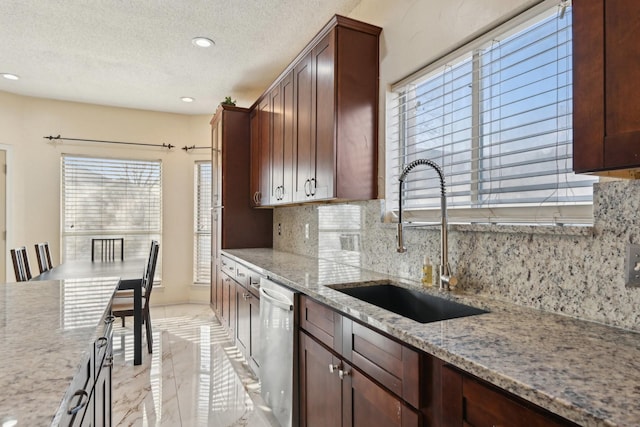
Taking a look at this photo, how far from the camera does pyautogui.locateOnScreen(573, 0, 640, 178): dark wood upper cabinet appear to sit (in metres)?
0.78

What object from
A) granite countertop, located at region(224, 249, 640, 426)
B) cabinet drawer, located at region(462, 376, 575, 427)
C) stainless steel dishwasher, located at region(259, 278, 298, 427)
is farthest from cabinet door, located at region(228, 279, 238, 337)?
cabinet drawer, located at region(462, 376, 575, 427)

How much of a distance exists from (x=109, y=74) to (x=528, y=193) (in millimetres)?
4025

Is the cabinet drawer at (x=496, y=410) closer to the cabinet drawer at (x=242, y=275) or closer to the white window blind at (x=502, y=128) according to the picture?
the white window blind at (x=502, y=128)

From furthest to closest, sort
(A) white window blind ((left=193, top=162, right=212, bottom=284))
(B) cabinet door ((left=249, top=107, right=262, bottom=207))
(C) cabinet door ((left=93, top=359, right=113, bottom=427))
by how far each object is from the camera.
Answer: (A) white window blind ((left=193, top=162, right=212, bottom=284)), (B) cabinet door ((left=249, top=107, right=262, bottom=207)), (C) cabinet door ((left=93, top=359, right=113, bottom=427))

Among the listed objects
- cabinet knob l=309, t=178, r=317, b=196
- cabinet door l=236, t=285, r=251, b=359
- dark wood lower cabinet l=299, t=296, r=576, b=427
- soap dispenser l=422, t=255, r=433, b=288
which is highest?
cabinet knob l=309, t=178, r=317, b=196

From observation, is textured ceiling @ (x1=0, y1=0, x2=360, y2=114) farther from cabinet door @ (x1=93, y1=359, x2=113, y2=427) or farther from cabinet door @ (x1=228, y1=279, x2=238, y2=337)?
cabinet door @ (x1=93, y1=359, x2=113, y2=427)

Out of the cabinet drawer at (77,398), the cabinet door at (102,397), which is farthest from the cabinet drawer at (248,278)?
the cabinet drawer at (77,398)

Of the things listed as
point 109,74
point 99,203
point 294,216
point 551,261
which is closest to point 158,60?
point 109,74

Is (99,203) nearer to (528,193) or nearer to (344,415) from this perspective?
(344,415)

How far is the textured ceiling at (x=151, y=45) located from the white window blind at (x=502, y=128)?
1150 mm

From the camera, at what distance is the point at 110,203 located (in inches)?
194

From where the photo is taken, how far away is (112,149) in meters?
4.90

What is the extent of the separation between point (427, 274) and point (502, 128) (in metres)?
0.73

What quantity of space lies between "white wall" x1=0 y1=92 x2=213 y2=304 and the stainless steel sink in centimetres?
389
